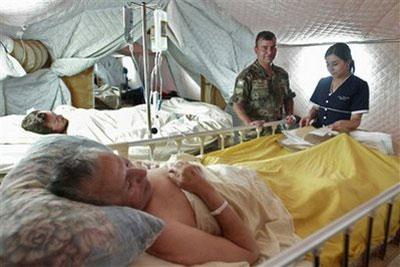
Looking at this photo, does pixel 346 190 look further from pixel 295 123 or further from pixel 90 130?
pixel 90 130

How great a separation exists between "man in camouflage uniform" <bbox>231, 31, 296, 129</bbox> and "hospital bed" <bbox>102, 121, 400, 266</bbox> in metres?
0.62

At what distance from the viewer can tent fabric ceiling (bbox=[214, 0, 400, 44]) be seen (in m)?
2.28

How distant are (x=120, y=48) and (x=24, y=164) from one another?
263 centimetres

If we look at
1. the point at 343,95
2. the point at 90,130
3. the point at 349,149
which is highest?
the point at 343,95

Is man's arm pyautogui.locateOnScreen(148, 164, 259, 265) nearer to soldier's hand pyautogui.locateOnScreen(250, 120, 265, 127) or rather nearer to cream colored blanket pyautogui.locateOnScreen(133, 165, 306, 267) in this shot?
cream colored blanket pyautogui.locateOnScreen(133, 165, 306, 267)

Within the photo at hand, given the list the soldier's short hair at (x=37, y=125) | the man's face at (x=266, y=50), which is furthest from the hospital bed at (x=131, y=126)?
the man's face at (x=266, y=50)

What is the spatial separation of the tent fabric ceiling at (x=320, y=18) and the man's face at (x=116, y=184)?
1.91 metres

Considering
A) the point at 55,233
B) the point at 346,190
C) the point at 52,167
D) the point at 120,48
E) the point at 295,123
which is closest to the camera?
the point at 55,233

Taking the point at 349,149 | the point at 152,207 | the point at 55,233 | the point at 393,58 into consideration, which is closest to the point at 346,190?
Answer: the point at 349,149

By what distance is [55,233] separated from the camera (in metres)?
0.66

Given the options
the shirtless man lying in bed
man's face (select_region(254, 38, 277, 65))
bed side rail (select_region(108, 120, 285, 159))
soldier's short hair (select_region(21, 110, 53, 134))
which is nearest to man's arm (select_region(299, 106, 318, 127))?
bed side rail (select_region(108, 120, 285, 159))

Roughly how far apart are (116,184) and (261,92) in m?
1.65

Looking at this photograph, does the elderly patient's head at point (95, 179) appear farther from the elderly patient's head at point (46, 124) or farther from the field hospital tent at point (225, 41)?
the elderly patient's head at point (46, 124)

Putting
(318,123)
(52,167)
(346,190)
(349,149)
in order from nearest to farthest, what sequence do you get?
1. (52,167)
2. (346,190)
3. (349,149)
4. (318,123)
